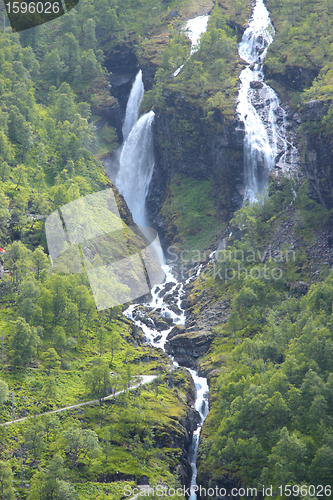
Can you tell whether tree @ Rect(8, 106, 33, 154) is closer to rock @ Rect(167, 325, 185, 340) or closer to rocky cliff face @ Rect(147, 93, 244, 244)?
rocky cliff face @ Rect(147, 93, 244, 244)

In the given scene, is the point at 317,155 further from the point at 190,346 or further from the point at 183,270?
the point at 190,346

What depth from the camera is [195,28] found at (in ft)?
537

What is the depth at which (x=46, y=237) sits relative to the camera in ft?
349

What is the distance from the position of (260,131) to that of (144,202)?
3605 cm

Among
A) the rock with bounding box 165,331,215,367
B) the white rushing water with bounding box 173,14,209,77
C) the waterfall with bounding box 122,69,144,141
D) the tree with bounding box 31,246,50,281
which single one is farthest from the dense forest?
the waterfall with bounding box 122,69,144,141

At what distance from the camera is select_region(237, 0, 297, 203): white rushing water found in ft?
413

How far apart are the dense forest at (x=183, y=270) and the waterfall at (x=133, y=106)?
118 inches

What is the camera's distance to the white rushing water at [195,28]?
15775 cm

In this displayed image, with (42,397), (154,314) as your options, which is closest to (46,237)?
(154,314)

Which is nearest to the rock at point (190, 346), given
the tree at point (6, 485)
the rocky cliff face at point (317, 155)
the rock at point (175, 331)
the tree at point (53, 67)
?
the rock at point (175, 331)

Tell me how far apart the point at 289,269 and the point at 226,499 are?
152ft

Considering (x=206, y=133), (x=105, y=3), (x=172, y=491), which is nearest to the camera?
(x=172, y=491)

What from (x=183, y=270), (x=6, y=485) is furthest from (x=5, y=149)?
(x=6, y=485)

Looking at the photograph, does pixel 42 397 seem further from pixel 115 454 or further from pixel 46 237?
pixel 46 237
